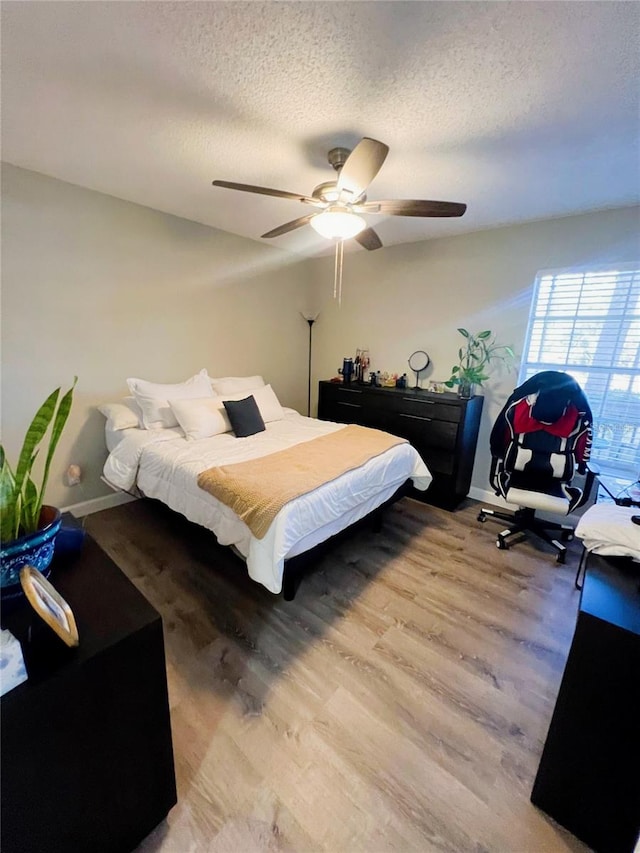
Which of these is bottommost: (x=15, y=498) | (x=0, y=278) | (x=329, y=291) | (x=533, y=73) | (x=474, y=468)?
(x=474, y=468)

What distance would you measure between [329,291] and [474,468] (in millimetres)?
2632

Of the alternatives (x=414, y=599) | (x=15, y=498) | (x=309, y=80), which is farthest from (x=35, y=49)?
(x=414, y=599)

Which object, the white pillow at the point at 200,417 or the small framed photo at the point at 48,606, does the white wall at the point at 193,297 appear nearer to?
the white pillow at the point at 200,417

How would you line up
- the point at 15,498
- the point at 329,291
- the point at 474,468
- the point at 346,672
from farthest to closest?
1. the point at 329,291
2. the point at 474,468
3. the point at 346,672
4. the point at 15,498

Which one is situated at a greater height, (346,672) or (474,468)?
(474,468)

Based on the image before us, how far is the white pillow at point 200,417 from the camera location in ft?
8.87

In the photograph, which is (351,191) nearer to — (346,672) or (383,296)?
(383,296)

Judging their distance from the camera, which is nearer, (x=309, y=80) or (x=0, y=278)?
(x=309, y=80)

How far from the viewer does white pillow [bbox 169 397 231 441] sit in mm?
2705

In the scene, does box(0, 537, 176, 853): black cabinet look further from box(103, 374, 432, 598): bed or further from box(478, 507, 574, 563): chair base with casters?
box(478, 507, 574, 563): chair base with casters

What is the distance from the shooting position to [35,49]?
130cm

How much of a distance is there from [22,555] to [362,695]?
1422 millimetres

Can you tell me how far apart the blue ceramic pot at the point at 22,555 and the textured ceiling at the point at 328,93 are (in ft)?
5.40

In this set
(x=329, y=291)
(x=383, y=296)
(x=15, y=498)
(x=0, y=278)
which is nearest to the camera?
(x=15, y=498)
